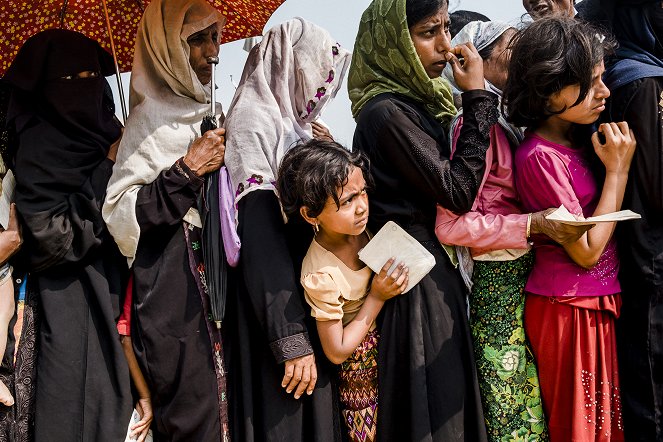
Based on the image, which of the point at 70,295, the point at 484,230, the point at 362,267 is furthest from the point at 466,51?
the point at 70,295

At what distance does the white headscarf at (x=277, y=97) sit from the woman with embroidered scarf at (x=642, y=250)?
1.21 metres

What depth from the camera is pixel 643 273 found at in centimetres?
289

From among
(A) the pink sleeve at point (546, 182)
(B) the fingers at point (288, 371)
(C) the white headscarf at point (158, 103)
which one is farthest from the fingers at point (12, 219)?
→ (A) the pink sleeve at point (546, 182)

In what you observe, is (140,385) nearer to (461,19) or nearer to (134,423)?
(134,423)

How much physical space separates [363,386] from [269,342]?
0.42 meters

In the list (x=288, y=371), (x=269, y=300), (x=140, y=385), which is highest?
(x=269, y=300)

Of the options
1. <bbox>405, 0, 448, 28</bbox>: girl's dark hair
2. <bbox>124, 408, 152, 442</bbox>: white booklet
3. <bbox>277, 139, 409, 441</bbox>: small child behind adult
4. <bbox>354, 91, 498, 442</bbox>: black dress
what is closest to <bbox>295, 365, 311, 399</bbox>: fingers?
<bbox>277, 139, 409, 441</bbox>: small child behind adult

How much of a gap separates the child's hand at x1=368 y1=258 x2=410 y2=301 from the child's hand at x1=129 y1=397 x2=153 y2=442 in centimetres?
103

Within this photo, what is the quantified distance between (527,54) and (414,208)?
741 millimetres

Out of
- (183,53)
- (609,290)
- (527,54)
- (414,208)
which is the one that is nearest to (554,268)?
(609,290)

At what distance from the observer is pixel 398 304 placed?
9.85ft

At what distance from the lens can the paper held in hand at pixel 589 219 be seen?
2.65 meters

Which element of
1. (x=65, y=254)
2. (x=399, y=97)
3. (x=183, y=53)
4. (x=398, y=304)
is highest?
(x=183, y=53)

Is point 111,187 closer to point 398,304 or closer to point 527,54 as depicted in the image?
point 398,304
